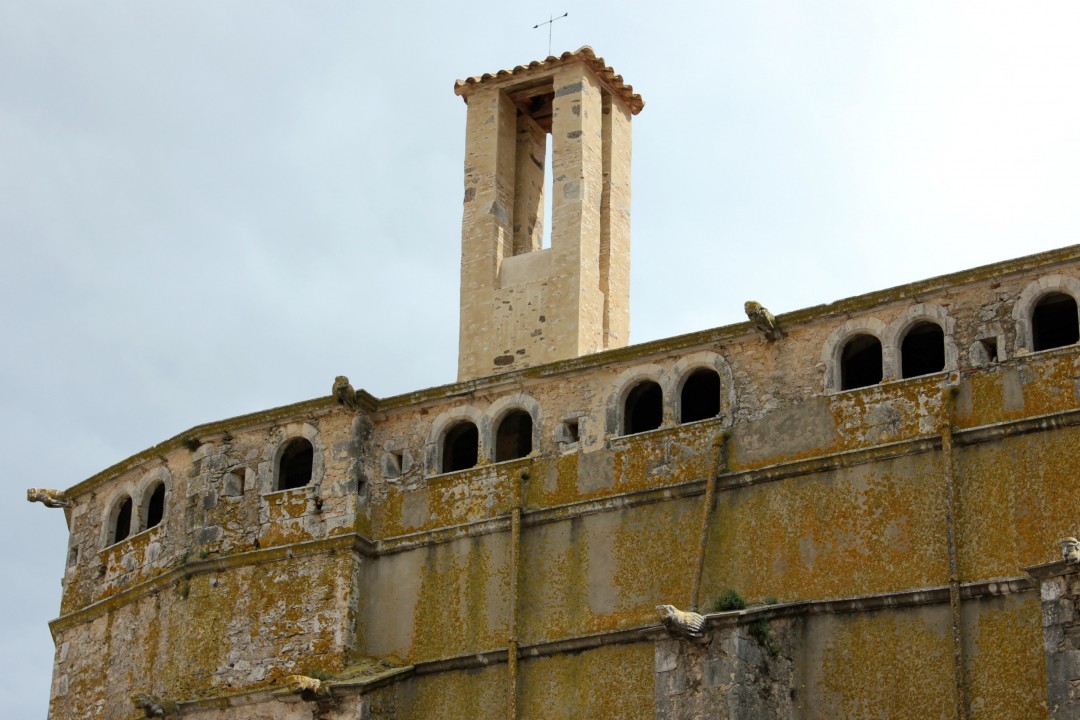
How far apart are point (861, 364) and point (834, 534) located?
2.73m

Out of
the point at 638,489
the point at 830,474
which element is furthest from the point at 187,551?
the point at 830,474

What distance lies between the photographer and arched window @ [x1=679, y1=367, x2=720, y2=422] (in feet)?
94.9

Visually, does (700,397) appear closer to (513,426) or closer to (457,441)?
(513,426)

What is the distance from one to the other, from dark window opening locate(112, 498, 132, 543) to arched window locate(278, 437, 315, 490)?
2999 millimetres

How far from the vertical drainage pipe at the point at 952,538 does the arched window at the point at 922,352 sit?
128 cm

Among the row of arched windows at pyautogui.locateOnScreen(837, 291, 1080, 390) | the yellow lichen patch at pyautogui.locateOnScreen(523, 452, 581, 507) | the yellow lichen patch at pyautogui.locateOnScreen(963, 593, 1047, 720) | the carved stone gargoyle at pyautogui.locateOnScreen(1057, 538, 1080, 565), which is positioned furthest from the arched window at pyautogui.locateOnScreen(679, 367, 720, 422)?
the carved stone gargoyle at pyautogui.locateOnScreen(1057, 538, 1080, 565)

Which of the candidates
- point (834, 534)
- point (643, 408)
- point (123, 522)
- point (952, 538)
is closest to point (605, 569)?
point (643, 408)

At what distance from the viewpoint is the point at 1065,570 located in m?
22.8

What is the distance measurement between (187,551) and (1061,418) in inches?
499

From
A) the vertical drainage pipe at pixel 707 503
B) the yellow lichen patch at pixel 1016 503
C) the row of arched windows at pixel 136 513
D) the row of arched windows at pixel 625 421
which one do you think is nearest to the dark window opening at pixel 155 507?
the row of arched windows at pixel 136 513

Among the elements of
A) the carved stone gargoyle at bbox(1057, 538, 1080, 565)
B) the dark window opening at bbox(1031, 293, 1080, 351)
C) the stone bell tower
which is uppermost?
the stone bell tower

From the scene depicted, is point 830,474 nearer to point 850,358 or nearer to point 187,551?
point 850,358

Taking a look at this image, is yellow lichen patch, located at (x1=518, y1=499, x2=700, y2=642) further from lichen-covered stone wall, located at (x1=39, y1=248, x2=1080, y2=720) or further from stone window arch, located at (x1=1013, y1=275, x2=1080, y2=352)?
stone window arch, located at (x1=1013, y1=275, x2=1080, y2=352)

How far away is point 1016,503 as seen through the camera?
2531cm
